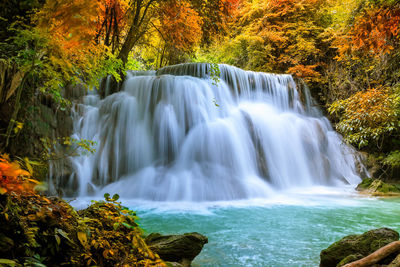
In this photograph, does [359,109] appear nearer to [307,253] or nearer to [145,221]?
[307,253]

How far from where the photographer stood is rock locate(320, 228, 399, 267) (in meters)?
2.71

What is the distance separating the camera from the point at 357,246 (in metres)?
2.79

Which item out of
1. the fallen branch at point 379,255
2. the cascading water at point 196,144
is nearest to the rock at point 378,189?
the cascading water at point 196,144

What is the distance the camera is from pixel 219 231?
14.9 feet

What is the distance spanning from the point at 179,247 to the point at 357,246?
191 centimetres

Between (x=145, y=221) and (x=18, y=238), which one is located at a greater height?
(x=18, y=238)

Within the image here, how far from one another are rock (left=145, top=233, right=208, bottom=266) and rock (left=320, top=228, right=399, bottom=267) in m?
1.42

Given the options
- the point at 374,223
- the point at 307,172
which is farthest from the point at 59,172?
the point at 307,172

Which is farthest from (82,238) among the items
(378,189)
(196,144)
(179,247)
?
(378,189)

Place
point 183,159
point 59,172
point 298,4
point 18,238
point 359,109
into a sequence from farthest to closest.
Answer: point 298,4
point 359,109
point 183,159
point 59,172
point 18,238

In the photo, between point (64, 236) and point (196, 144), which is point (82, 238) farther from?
point (196, 144)

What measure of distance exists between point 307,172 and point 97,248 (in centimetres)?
1036

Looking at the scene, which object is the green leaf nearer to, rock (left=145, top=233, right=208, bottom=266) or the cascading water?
rock (left=145, top=233, right=208, bottom=266)

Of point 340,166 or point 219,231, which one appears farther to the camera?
point 340,166
